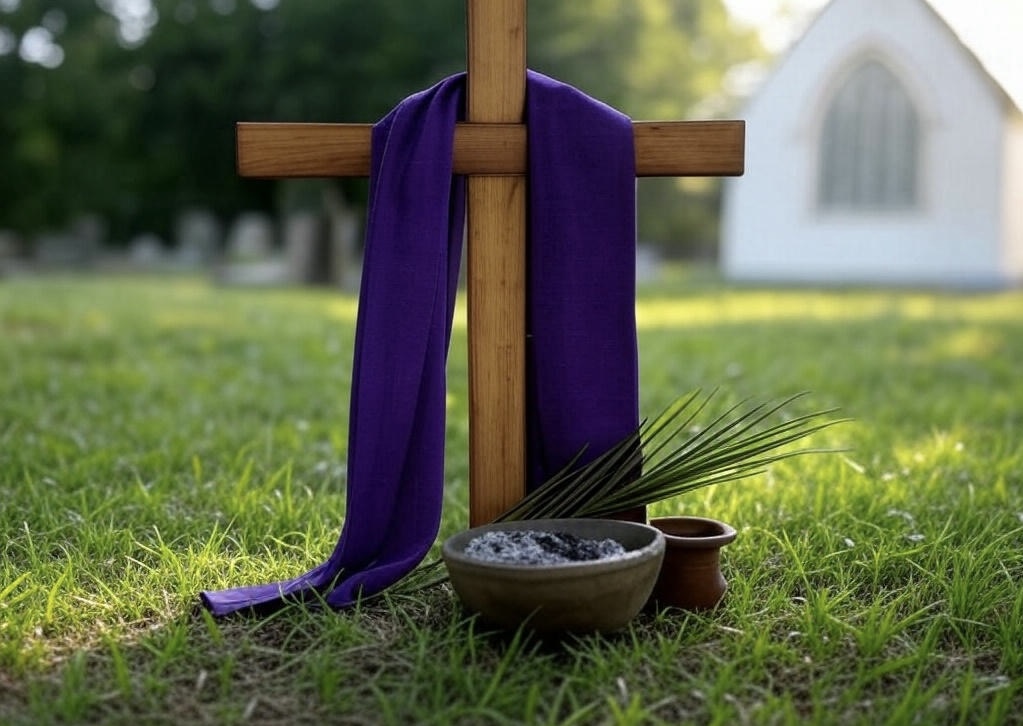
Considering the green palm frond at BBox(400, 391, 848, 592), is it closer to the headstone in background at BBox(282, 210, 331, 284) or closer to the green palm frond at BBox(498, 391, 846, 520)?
the green palm frond at BBox(498, 391, 846, 520)

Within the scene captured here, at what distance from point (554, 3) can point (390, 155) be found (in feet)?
47.8

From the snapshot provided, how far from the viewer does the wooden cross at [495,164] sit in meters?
2.82

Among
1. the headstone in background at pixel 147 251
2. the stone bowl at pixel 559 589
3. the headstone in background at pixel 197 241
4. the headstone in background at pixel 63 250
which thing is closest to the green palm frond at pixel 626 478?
the stone bowl at pixel 559 589

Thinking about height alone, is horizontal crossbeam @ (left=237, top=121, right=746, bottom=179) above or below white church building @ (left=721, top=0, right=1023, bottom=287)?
below

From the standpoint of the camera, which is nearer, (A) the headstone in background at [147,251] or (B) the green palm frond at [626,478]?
(B) the green palm frond at [626,478]

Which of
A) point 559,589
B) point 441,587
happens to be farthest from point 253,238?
point 559,589

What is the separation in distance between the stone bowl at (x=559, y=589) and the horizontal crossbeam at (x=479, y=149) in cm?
93

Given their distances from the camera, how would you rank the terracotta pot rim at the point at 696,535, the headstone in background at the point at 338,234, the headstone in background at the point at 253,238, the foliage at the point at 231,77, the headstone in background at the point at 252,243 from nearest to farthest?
1. the terracotta pot rim at the point at 696,535
2. the foliage at the point at 231,77
3. the headstone in background at the point at 338,234
4. the headstone in background at the point at 252,243
5. the headstone in background at the point at 253,238

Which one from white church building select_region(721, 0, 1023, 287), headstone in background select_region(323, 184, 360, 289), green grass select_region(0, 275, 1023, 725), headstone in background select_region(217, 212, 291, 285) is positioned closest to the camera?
green grass select_region(0, 275, 1023, 725)

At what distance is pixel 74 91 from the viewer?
2200 cm

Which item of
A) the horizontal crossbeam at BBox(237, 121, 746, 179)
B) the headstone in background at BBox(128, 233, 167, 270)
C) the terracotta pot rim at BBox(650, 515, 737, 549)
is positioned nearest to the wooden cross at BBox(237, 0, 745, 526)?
the horizontal crossbeam at BBox(237, 121, 746, 179)

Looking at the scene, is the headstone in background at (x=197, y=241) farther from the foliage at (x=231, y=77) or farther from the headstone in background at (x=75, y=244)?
the foliage at (x=231, y=77)

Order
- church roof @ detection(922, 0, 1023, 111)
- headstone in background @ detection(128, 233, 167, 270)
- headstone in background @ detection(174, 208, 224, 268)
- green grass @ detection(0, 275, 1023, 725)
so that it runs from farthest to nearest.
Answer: headstone in background @ detection(174, 208, 224, 268)
headstone in background @ detection(128, 233, 167, 270)
church roof @ detection(922, 0, 1023, 111)
green grass @ detection(0, 275, 1023, 725)

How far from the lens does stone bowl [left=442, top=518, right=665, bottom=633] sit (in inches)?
92.0
